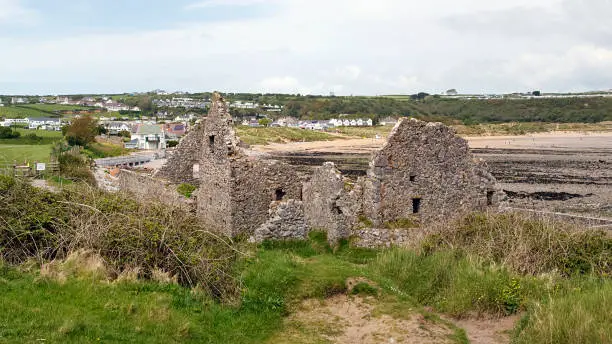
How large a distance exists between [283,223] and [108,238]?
6.07 metres

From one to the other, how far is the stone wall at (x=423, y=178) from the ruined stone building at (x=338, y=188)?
0.10 ft

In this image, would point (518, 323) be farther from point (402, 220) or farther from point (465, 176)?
point (465, 176)

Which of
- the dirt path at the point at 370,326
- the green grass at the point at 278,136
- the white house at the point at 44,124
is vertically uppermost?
the dirt path at the point at 370,326

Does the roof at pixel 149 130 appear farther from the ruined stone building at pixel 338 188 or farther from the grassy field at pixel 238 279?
the grassy field at pixel 238 279

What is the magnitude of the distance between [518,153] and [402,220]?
6966 centimetres

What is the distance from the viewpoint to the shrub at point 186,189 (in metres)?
20.1

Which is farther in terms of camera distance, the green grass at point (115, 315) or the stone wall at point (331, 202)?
the stone wall at point (331, 202)

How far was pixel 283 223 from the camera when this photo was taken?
16500mm

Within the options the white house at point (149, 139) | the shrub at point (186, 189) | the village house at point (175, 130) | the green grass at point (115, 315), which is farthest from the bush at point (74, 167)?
the village house at point (175, 130)

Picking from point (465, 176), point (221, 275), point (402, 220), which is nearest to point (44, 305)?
point (221, 275)

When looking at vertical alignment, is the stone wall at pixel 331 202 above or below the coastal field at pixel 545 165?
above

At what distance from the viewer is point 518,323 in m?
10.6

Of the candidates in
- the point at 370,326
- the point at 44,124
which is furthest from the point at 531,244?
the point at 44,124

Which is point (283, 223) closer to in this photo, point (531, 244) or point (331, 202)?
point (331, 202)
